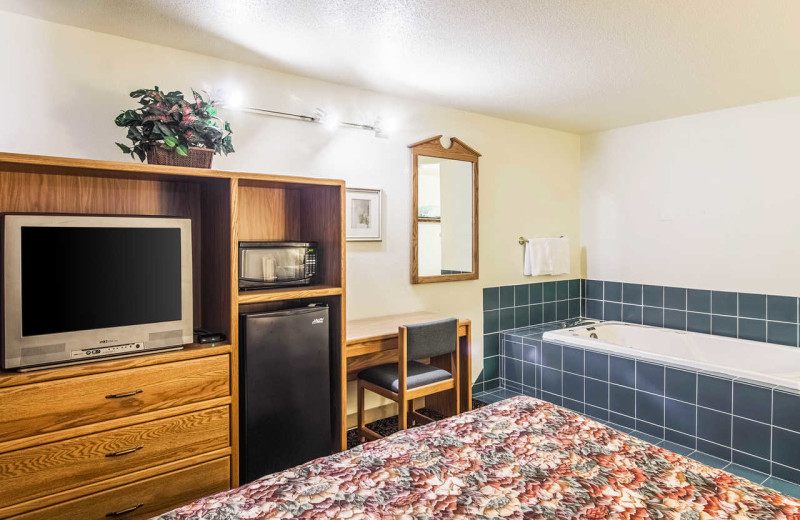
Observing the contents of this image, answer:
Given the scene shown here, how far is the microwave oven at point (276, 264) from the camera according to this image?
7.91 feet

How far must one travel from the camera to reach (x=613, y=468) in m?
1.49

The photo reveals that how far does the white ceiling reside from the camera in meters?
2.11

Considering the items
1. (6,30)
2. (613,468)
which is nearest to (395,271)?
(613,468)

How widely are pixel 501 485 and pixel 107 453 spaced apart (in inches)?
60.9

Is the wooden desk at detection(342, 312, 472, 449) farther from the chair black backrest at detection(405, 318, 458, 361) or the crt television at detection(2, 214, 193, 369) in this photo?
the crt television at detection(2, 214, 193, 369)

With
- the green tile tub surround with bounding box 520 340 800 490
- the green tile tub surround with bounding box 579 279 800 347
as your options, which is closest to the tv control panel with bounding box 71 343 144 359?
the green tile tub surround with bounding box 520 340 800 490

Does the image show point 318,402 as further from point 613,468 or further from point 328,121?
point 328,121

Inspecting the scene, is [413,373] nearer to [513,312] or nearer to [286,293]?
[286,293]

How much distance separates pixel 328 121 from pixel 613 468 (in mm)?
2482

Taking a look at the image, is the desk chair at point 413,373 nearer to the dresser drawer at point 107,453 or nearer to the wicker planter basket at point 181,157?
Answer: the dresser drawer at point 107,453

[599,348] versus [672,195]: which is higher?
[672,195]

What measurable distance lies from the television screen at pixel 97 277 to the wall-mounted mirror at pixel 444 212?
182 cm

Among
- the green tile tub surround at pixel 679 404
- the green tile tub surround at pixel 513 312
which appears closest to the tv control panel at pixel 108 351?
the green tile tub surround at pixel 513 312

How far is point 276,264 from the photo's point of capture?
2.52 m
